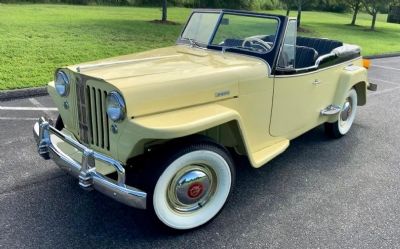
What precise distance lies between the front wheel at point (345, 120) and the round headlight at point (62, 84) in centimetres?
305

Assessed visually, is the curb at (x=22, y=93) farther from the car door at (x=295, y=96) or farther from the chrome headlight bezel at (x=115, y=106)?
the car door at (x=295, y=96)

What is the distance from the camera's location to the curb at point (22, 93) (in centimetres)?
543

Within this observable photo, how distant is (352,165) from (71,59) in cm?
573

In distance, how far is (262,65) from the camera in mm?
3127

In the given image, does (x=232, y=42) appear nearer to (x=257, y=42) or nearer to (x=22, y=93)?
(x=257, y=42)

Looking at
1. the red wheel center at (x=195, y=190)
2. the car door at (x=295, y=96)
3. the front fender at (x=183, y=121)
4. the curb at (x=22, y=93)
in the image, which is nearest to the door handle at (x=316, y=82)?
the car door at (x=295, y=96)

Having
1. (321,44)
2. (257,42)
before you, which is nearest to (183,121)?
(257,42)

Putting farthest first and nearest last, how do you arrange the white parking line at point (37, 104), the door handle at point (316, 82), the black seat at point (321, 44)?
the white parking line at point (37, 104) < the black seat at point (321, 44) < the door handle at point (316, 82)

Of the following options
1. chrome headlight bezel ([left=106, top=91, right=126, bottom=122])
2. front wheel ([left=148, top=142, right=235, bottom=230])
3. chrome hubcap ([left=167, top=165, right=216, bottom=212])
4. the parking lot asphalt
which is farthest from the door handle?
chrome headlight bezel ([left=106, top=91, right=126, bottom=122])

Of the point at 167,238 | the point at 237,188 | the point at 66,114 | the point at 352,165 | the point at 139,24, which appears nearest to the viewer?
the point at 167,238

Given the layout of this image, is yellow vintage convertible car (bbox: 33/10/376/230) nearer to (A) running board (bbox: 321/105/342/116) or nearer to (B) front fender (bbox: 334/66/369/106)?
(A) running board (bbox: 321/105/342/116)

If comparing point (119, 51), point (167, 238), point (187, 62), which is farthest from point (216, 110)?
point (119, 51)

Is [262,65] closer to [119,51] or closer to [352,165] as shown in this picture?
[352,165]

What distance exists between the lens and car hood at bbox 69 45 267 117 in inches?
95.9
